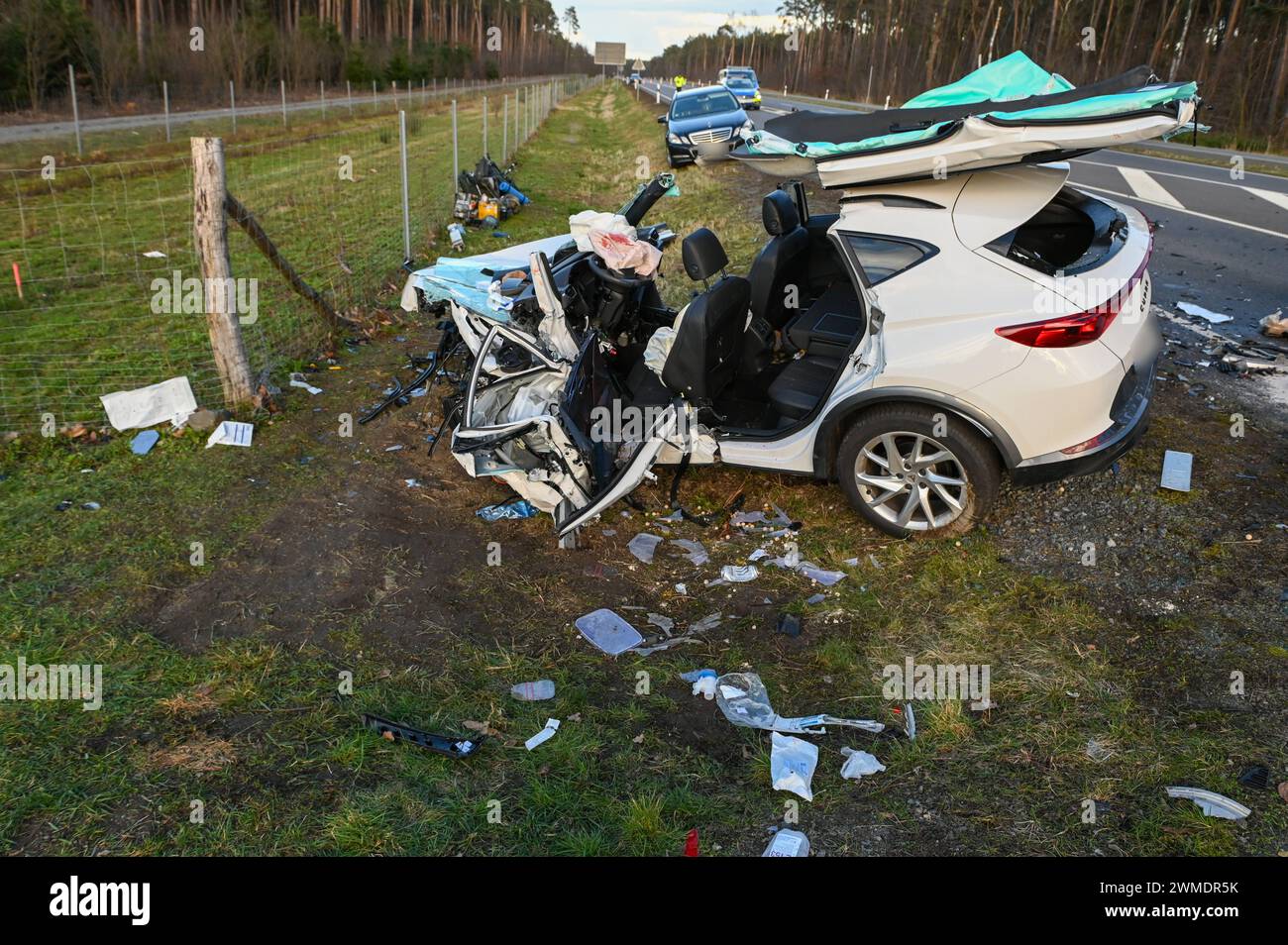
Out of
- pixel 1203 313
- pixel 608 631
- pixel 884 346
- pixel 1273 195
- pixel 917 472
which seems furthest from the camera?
pixel 1273 195

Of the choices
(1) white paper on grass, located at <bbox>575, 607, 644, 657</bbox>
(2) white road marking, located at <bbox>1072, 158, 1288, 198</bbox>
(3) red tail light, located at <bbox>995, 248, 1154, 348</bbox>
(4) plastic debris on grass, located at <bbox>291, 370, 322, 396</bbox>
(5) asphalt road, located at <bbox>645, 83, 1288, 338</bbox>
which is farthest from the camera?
(2) white road marking, located at <bbox>1072, 158, 1288, 198</bbox>

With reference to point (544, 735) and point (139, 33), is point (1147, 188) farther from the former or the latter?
point (139, 33)

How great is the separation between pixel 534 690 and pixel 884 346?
235cm

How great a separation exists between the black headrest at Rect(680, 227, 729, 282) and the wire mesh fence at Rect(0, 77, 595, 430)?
10.5 ft

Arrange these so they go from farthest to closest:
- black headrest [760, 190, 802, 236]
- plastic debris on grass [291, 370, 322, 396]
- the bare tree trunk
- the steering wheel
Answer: the bare tree trunk → plastic debris on grass [291, 370, 322, 396] → black headrest [760, 190, 802, 236] → the steering wheel

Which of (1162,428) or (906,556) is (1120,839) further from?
(1162,428)

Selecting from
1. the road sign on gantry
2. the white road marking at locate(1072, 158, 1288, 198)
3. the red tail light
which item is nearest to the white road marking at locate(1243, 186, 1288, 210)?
the white road marking at locate(1072, 158, 1288, 198)

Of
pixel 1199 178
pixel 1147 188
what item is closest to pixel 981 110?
pixel 1147 188

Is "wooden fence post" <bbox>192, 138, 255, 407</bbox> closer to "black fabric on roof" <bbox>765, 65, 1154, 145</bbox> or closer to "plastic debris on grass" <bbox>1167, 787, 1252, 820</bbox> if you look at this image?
"black fabric on roof" <bbox>765, 65, 1154, 145</bbox>

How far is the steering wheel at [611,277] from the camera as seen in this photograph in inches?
205

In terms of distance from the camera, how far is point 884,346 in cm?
429

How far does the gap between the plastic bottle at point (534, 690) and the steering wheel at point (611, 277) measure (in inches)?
101

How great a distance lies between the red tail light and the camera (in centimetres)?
384
